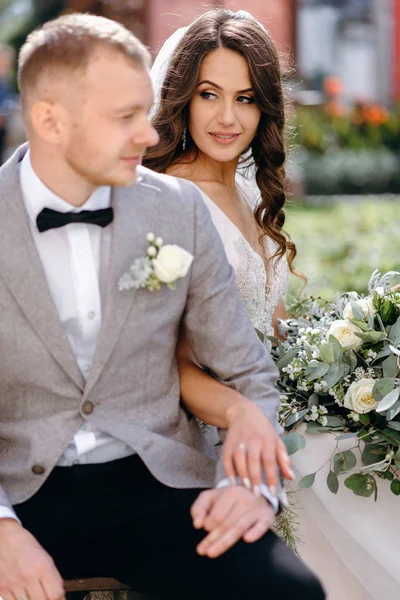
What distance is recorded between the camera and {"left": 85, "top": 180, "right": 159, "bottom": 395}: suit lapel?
2.40 metres

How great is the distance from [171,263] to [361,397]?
36.0 inches

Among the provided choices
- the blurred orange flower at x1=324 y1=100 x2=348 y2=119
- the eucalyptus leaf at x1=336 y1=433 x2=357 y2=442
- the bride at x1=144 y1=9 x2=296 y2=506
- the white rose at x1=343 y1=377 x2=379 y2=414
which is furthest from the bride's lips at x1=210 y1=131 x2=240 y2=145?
the blurred orange flower at x1=324 y1=100 x2=348 y2=119

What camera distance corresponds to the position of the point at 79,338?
245 centimetres

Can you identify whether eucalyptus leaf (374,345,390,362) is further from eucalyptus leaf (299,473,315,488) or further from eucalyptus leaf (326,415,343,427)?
eucalyptus leaf (299,473,315,488)

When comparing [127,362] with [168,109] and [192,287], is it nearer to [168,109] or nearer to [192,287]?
[192,287]

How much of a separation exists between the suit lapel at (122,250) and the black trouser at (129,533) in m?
0.25

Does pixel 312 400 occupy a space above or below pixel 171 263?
below

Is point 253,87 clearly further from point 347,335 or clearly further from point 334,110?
point 334,110

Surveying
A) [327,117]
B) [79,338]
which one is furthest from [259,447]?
[327,117]

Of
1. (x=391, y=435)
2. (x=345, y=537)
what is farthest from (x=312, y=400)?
(x=345, y=537)

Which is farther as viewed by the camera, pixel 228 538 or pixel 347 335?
pixel 347 335

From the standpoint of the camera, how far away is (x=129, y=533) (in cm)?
242

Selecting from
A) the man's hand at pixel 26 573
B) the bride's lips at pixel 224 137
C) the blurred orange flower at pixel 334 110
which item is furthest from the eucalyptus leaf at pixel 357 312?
the blurred orange flower at pixel 334 110

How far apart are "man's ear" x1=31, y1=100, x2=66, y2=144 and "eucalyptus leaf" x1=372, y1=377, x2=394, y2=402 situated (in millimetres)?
1188
